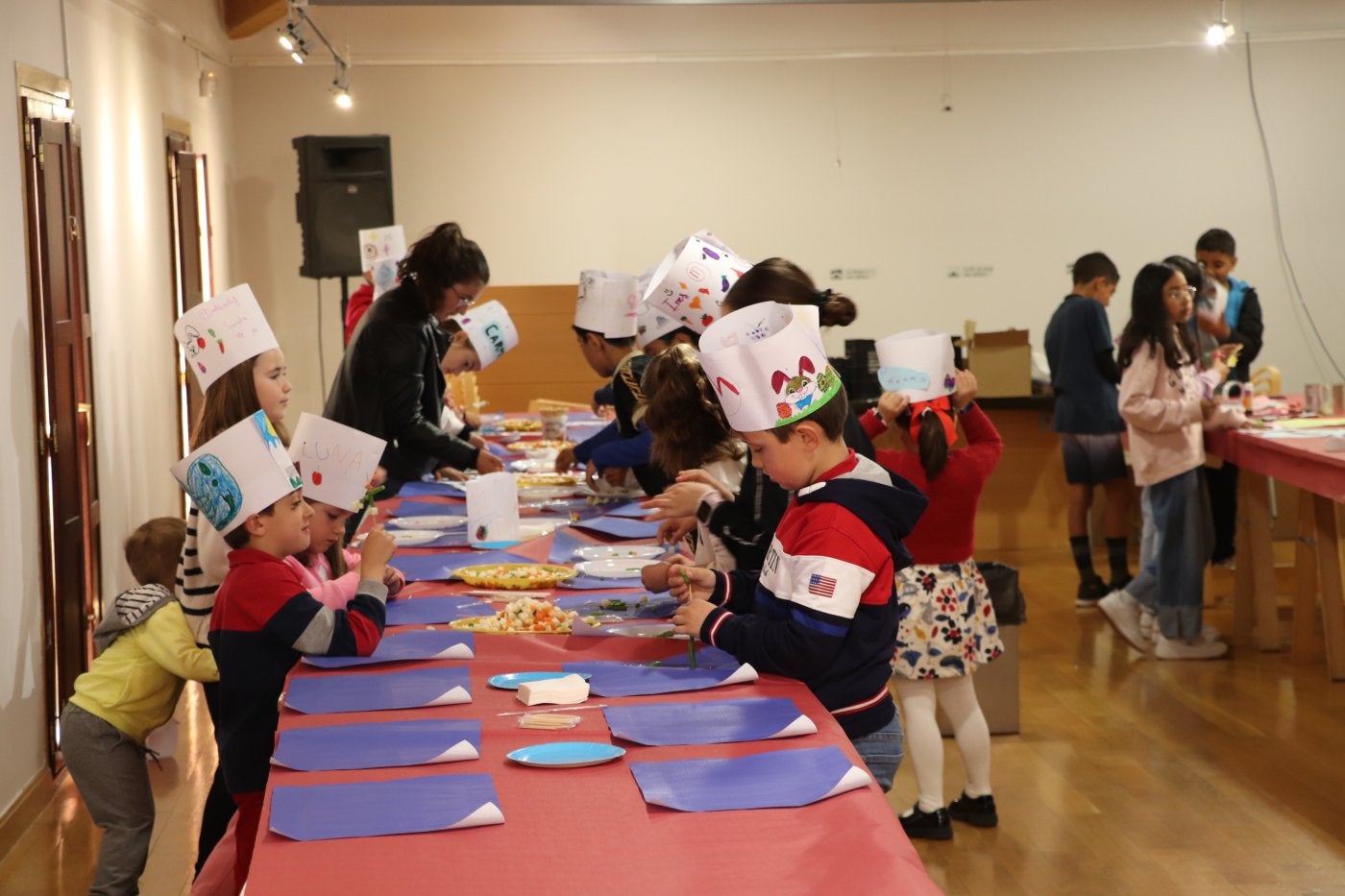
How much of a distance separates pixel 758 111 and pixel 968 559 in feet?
18.4

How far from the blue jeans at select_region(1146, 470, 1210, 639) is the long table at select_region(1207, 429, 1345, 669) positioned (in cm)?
20

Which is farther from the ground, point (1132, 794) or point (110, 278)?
point (110, 278)

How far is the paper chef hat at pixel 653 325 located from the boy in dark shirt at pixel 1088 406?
124 inches

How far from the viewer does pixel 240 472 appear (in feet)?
7.94

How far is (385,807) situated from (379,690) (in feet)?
1.73

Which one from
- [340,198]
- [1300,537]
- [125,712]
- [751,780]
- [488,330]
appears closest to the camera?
[751,780]

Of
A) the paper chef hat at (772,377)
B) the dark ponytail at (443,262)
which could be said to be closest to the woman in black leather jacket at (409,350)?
the dark ponytail at (443,262)

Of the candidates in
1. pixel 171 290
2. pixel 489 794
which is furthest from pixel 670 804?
pixel 171 290

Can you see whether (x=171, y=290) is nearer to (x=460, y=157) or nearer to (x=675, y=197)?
(x=460, y=157)

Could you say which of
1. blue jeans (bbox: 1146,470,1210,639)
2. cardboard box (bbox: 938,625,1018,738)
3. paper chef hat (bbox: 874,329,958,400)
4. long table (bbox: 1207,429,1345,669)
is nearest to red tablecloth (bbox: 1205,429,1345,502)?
long table (bbox: 1207,429,1345,669)

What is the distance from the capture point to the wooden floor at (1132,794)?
138 inches

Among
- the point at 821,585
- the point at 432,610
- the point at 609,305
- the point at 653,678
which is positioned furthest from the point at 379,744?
the point at 609,305

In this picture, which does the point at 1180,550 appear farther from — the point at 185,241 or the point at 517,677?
the point at 185,241

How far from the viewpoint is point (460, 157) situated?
8836 millimetres
